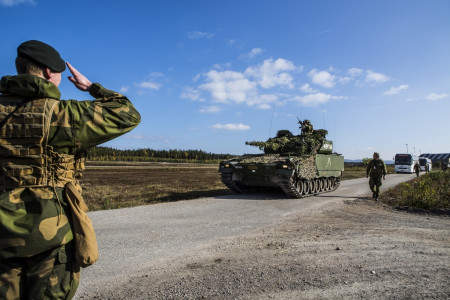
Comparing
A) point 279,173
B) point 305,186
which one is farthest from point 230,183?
point 305,186

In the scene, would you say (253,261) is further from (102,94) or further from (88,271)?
(102,94)

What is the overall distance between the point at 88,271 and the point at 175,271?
1.21 metres

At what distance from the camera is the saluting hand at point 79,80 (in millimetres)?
2192

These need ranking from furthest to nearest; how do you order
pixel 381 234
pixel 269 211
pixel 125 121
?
pixel 269 211, pixel 381 234, pixel 125 121

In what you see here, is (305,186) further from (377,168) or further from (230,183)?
(230,183)

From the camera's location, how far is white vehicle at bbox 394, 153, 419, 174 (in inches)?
1506

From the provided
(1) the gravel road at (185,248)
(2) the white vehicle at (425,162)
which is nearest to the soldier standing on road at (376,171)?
(1) the gravel road at (185,248)

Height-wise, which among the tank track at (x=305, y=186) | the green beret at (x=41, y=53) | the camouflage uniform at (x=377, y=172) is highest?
the green beret at (x=41, y=53)

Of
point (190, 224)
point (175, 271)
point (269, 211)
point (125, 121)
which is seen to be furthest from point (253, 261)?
point (269, 211)

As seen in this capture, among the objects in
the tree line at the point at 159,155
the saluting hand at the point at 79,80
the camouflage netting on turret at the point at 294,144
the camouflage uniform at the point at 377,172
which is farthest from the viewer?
the tree line at the point at 159,155

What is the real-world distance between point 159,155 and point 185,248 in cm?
8113

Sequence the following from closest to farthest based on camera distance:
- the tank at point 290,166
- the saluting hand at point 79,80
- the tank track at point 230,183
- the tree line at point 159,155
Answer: the saluting hand at point 79,80 < the tank at point 290,166 < the tank track at point 230,183 < the tree line at point 159,155

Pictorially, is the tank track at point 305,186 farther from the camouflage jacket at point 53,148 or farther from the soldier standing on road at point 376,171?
the camouflage jacket at point 53,148

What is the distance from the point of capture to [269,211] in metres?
9.32
